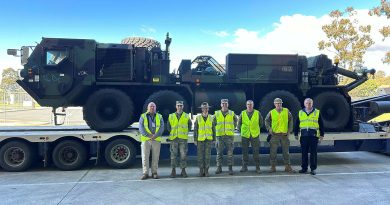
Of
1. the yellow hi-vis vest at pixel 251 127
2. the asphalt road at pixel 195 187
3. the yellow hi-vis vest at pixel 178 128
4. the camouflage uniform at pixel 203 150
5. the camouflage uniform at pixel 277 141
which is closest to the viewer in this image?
the asphalt road at pixel 195 187

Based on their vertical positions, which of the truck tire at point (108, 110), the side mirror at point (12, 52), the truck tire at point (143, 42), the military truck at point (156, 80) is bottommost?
the truck tire at point (108, 110)

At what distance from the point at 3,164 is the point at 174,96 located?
4452 millimetres

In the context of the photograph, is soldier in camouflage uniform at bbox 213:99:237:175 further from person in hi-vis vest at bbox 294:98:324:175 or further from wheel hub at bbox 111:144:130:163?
wheel hub at bbox 111:144:130:163

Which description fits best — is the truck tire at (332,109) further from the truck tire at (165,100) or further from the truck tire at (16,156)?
the truck tire at (16,156)

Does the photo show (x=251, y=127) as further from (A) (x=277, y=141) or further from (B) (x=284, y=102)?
(B) (x=284, y=102)

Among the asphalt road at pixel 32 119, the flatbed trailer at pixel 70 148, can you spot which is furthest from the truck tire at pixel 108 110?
Answer: the asphalt road at pixel 32 119

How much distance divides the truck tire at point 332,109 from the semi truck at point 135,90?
0.03 m

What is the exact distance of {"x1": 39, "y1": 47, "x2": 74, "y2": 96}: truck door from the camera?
8.63 m

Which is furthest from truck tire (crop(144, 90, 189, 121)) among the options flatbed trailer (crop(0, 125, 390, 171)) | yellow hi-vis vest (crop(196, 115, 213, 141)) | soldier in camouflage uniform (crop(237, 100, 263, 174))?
soldier in camouflage uniform (crop(237, 100, 263, 174))

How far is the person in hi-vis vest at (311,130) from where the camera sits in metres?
7.95

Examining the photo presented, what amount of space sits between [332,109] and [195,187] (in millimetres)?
5148

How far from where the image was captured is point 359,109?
10547mm

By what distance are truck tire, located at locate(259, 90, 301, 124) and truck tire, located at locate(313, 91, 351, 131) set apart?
0.67 meters

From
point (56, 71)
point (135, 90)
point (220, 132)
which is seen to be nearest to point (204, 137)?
point (220, 132)
